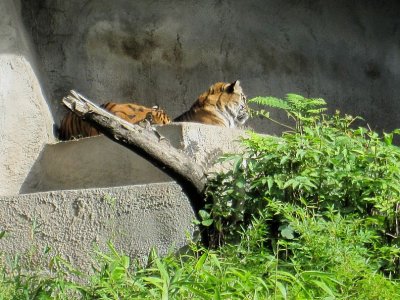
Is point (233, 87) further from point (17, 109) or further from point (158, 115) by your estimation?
point (17, 109)

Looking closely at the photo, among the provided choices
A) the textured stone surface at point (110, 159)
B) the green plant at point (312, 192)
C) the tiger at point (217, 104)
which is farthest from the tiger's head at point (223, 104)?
the green plant at point (312, 192)

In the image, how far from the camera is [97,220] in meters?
5.45

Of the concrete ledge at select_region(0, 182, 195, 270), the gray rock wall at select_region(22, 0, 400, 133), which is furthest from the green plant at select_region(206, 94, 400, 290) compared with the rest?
the gray rock wall at select_region(22, 0, 400, 133)

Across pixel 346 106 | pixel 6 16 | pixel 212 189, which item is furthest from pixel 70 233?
pixel 346 106

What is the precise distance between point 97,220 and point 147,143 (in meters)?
1.04

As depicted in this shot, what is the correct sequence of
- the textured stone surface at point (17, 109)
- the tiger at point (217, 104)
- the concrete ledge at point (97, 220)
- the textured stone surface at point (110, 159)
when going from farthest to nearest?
the tiger at point (217, 104) < the textured stone surface at point (17, 109) < the textured stone surface at point (110, 159) < the concrete ledge at point (97, 220)

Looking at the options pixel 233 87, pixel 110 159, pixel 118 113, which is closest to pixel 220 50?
pixel 233 87

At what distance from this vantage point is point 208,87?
7816 millimetres

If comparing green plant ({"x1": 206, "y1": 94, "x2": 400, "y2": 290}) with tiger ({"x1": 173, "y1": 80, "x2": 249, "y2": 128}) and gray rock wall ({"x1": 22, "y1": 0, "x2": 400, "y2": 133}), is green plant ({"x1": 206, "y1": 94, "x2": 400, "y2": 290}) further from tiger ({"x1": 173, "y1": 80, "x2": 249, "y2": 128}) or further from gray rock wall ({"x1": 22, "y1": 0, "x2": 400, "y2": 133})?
gray rock wall ({"x1": 22, "y1": 0, "x2": 400, "y2": 133})

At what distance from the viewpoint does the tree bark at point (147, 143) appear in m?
4.44

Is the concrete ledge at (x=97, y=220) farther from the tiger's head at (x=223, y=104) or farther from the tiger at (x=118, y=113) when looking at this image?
the tiger's head at (x=223, y=104)

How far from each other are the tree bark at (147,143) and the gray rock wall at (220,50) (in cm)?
281

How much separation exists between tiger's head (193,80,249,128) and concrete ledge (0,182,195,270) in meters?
2.16

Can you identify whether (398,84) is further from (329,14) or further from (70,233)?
(70,233)
